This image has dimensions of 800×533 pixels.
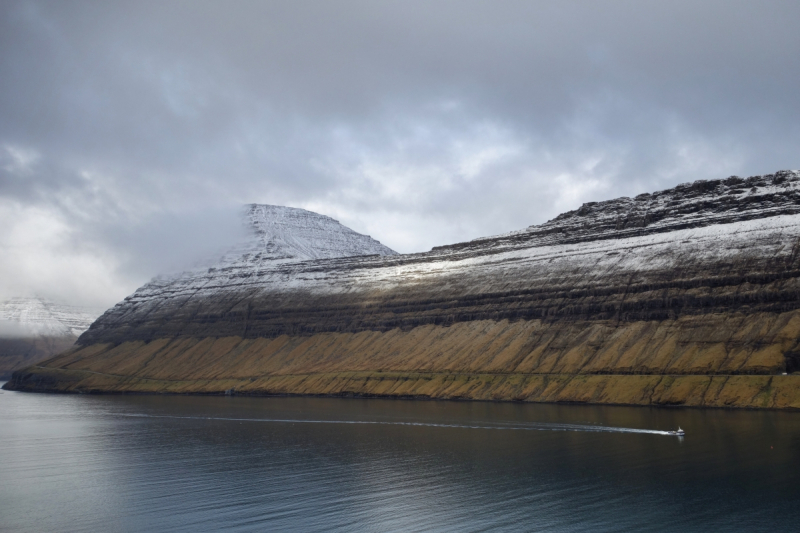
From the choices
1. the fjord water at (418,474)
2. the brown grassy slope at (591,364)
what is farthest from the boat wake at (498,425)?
the brown grassy slope at (591,364)


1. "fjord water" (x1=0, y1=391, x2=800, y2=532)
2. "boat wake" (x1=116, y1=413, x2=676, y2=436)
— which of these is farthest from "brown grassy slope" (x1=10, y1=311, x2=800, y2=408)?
"boat wake" (x1=116, y1=413, x2=676, y2=436)

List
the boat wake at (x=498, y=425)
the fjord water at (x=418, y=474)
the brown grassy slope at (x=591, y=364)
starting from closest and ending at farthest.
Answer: the fjord water at (x=418, y=474) < the boat wake at (x=498, y=425) < the brown grassy slope at (x=591, y=364)

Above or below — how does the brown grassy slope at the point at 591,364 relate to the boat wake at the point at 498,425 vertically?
above

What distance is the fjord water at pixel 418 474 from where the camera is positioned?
2095 inches

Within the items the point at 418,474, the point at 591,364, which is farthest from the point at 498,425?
the point at 591,364

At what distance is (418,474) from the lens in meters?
69.6

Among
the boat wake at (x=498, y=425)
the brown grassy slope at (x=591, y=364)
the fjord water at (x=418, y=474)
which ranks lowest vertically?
the fjord water at (x=418, y=474)

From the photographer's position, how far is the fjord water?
53219 mm

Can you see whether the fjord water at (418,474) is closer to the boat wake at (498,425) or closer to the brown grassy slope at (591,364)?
the boat wake at (498,425)

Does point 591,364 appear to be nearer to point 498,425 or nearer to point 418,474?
point 498,425

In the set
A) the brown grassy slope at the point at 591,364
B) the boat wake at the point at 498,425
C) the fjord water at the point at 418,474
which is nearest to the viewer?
the fjord water at the point at 418,474

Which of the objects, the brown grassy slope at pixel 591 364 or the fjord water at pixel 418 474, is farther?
the brown grassy slope at pixel 591 364

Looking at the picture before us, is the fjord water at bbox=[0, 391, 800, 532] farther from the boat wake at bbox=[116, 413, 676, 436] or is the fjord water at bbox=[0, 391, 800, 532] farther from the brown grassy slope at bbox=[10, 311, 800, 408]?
the brown grassy slope at bbox=[10, 311, 800, 408]

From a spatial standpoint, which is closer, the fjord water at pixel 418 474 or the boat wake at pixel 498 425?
the fjord water at pixel 418 474
